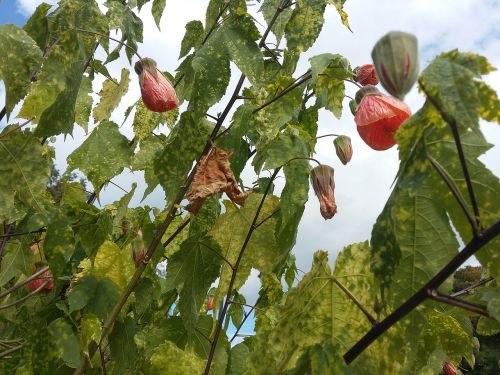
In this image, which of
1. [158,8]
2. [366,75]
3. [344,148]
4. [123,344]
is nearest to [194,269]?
[123,344]

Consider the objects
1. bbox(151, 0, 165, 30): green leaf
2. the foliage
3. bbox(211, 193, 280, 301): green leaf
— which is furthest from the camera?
bbox(151, 0, 165, 30): green leaf

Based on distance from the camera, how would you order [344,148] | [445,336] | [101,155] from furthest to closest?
[344,148] → [101,155] → [445,336]

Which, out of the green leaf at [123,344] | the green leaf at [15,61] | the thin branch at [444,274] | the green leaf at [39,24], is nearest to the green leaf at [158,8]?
the green leaf at [39,24]

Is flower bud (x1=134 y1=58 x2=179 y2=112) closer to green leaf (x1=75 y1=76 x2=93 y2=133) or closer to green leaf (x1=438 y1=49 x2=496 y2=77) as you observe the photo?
green leaf (x1=75 y1=76 x2=93 y2=133)

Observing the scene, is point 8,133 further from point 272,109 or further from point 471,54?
point 471,54

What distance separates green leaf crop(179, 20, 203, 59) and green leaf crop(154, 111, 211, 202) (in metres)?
0.37

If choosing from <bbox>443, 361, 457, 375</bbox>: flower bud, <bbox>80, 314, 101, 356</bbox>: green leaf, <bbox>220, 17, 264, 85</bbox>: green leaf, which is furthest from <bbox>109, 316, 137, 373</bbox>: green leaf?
<bbox>443, 361, 457, 375</bbox>: flower bud

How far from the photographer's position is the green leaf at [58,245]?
0.99 m

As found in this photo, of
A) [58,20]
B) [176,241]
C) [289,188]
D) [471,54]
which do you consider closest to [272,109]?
[289,188]

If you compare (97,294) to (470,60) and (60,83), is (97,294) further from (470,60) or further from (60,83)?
(470,60)

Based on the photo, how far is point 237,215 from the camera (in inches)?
40.3

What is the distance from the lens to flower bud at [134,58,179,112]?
1.06 meters

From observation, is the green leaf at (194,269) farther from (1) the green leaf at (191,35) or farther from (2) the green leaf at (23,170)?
(1) the green leaf at (191,35)

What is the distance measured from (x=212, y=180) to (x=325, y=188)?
0.24m
